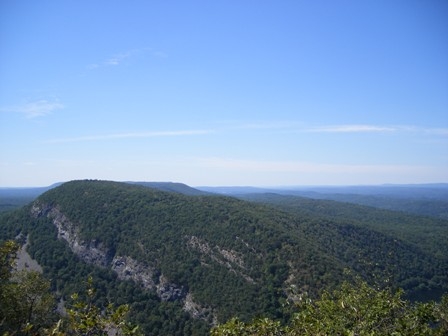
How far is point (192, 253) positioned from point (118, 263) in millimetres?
33219

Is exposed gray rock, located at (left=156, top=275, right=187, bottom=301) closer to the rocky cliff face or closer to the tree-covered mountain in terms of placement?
the rocky cliff face

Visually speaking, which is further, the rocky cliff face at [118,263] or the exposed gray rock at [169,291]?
the exposed gray rock at [169,291]

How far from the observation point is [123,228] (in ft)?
466

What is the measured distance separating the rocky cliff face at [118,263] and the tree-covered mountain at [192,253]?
41 cm

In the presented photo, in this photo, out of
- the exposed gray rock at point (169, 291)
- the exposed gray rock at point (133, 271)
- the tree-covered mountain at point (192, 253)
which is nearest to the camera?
the tree-covered mountain at point (192, 253)

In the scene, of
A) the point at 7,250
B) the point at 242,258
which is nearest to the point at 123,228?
the point at 242,258

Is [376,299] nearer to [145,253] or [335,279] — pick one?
[335,279]

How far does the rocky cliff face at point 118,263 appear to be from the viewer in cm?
10837

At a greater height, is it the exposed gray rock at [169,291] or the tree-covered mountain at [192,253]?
the tree-covered mountain at [192,253]

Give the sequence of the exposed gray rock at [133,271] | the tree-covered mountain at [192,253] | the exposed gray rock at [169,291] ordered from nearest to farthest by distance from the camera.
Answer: the tree-covered mountain at [192,253], the exposed gray rock at [169,291], the exposed gray rock at [133,271]

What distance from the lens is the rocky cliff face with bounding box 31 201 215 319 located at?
4266 inches

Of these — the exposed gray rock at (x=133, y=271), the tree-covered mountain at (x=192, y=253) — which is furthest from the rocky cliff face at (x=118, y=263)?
the tree-covered mountain at (x=192, y=253)

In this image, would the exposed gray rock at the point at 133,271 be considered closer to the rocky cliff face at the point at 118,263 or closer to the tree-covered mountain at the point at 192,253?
the rocky cliff face at the point at 118,263

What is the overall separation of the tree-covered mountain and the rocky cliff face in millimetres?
408
